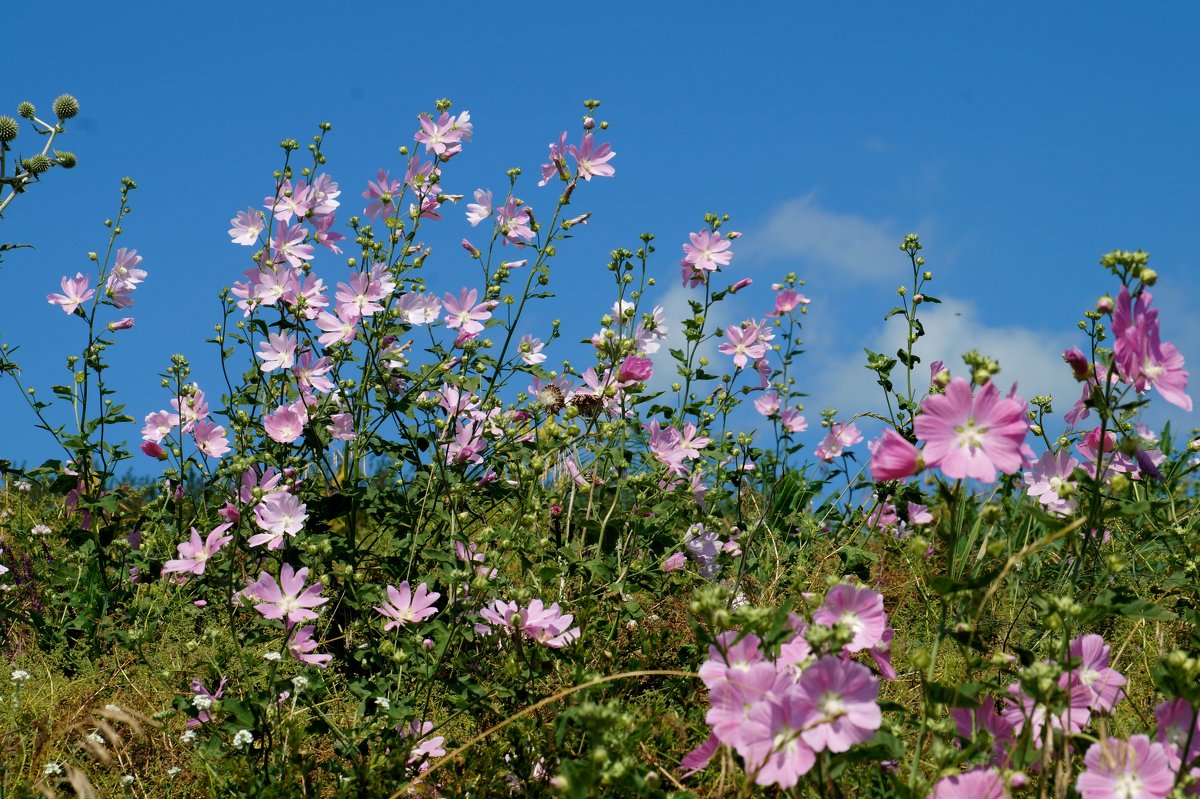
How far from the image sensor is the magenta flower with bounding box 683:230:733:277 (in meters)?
4.06

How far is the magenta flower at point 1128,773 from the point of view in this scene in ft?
5.95

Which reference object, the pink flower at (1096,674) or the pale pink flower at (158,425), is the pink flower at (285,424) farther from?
the pink flower at (1096,674)

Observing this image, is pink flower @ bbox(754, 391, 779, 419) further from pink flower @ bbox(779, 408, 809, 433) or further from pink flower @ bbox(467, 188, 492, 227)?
pink flower @ bbox(467, 188, 492, 227)

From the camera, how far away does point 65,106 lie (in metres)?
5.61

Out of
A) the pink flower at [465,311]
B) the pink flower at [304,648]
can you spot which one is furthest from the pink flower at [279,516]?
the pink flower at [465,311]

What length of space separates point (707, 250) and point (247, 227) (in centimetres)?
170

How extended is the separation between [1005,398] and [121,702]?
2900 mm

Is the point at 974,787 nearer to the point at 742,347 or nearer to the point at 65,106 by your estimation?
the point at 742,347

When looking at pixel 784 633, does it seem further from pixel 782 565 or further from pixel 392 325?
pixel 782 565

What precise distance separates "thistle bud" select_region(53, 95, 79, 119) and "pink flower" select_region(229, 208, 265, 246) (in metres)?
2.16

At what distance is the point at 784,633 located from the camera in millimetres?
1797

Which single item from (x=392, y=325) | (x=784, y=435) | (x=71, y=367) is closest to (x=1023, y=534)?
(x=784, y=435)

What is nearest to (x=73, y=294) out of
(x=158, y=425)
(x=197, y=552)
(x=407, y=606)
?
(x=158, y=425)

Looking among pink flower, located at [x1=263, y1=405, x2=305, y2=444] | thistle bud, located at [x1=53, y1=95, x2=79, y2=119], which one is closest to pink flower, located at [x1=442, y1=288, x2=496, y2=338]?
pink flower, located at [x1=263, y1=405, x2=305, y2=444]
